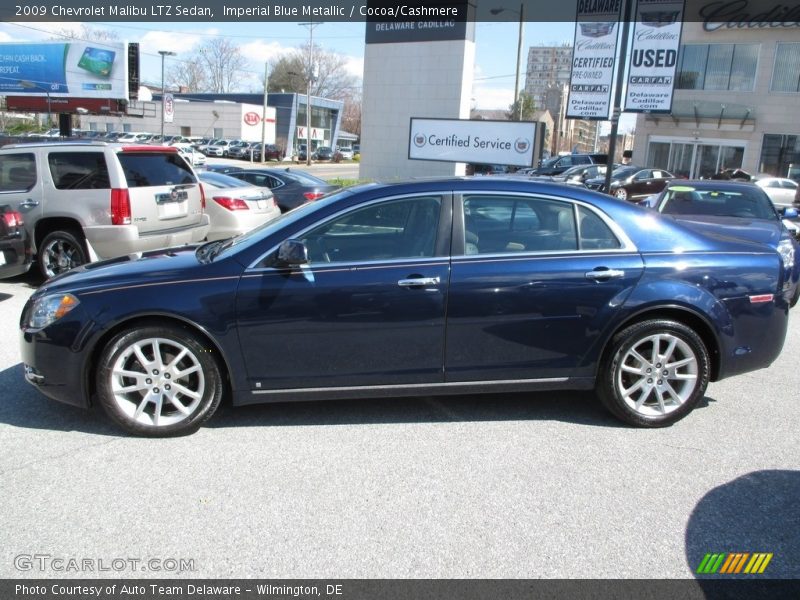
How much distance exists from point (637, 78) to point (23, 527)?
1834 centimetres

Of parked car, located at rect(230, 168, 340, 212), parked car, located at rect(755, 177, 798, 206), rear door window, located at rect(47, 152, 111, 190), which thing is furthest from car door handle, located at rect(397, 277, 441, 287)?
parked car, located at rect(755, 177, 798, 206)

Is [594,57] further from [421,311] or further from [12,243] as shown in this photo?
[421,311]

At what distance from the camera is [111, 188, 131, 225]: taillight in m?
8.11

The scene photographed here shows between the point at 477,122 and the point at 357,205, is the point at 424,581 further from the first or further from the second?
the point at 477,122

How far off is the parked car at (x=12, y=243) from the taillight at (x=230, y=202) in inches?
135

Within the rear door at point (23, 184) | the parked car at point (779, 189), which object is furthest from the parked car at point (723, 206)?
the parked car at point (779, 189)

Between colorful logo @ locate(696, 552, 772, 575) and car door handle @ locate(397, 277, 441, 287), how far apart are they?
2.08m

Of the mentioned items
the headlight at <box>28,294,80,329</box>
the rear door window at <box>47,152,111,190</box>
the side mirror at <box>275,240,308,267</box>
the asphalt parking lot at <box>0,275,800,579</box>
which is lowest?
the asphalt parking lot at <box>0,275,800,579</box>

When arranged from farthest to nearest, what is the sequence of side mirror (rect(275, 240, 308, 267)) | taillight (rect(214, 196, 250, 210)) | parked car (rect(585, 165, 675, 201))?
parked car (rect(585, 165, 675, 201))
taillight (rect(214, 196, 250, 210))
side mirror (rect(275, 240, 308, 267))

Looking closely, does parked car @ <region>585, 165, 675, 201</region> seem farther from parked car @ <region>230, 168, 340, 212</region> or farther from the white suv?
the white suv

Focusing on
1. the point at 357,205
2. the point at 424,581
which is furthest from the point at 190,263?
the point at 424,581

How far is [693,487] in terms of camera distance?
3596 mm

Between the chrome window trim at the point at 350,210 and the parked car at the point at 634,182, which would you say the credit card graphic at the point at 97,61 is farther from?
the chrome window trim at the point at 350,210

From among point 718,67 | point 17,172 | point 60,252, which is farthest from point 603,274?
point 718,67
